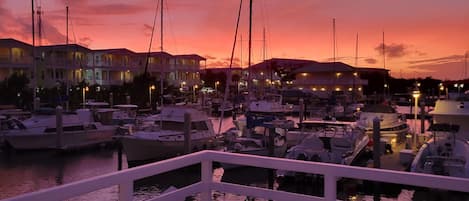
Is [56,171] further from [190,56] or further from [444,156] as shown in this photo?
[190,56]

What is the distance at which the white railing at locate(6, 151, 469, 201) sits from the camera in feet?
10.6

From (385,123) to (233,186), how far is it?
2512 centimetres

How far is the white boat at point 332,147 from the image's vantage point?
18547 millimetres

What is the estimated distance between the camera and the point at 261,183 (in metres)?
19.7

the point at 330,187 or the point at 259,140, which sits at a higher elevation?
the point at 330,187

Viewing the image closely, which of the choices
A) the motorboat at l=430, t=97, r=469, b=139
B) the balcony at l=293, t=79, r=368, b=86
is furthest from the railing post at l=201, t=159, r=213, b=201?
the balcony at l=293, t=79, r=368, b=86

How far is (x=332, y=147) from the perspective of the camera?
65.1 ft

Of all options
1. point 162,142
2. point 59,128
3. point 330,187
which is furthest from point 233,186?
point 59,128

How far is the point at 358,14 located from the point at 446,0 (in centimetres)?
1094

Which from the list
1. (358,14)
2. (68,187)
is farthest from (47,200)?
(358,14)

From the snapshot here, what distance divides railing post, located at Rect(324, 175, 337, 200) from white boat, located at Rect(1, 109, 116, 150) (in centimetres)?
2667

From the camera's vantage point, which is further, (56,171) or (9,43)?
(9,43)

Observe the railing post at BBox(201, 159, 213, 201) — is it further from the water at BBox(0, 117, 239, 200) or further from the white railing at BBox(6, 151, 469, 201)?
the water at BBox(0, 117, 239, 200)

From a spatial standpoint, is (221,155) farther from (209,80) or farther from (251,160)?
(209,80)
